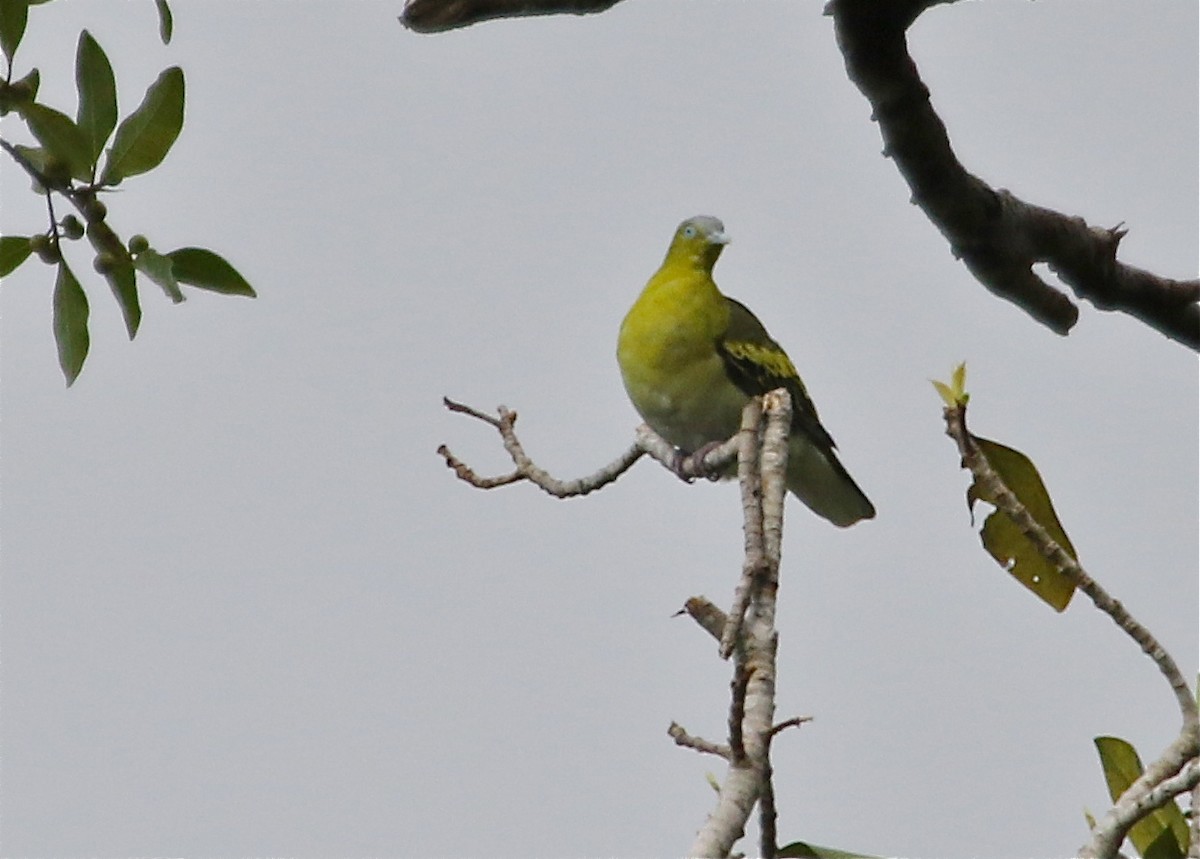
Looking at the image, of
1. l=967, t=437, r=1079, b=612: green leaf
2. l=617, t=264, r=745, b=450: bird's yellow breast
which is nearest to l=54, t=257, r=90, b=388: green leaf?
l=967, t=437, r=1079, b=612: green leaf

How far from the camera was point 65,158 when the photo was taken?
89.1 inches

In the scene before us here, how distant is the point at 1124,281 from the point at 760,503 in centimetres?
106

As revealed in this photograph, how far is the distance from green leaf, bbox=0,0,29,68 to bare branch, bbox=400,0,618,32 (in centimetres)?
61

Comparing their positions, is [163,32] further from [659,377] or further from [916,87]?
[659,377]

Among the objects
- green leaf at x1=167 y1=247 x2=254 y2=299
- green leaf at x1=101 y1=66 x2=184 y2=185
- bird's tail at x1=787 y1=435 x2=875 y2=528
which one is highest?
bird's tail at x1=787 y1=435 x2=875 y2=528

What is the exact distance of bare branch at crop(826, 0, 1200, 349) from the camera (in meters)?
2.55

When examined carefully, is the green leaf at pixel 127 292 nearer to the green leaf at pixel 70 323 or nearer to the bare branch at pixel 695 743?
the green leaf at pixel 70 323

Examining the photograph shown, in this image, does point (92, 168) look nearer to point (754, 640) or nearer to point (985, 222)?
point (754, 640)

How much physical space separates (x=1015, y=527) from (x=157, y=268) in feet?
5.79

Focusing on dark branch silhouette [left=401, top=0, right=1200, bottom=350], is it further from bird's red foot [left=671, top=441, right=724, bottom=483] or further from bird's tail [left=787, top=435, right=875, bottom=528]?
bird's tail [left=787, top=435, right=875, bottom=528]

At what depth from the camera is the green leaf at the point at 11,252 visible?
2.30m

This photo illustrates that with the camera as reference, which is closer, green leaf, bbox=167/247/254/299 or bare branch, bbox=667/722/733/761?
bare branch, bbox=667/722/733/761

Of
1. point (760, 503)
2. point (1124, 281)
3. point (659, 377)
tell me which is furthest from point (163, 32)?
point (659, 377)

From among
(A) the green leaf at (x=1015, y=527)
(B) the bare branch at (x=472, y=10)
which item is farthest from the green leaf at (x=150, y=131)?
(A) the green leaf at (x=1015, y=527)
